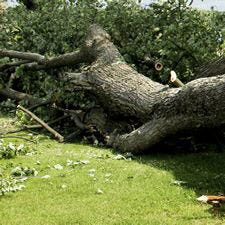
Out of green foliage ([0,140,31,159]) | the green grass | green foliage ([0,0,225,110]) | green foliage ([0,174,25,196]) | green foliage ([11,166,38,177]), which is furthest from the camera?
green foliage ([0,0,225,110])

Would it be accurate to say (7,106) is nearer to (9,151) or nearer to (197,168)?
(9,151)

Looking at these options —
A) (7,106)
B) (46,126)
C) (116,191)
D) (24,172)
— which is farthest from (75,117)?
(116,191)

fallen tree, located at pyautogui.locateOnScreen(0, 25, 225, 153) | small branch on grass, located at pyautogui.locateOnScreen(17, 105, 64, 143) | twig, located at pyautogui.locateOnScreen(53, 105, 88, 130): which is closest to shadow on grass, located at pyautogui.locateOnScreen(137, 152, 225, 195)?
fallen tree, located at pyautogui.locateOnScreen(0, 25, 225, 153)

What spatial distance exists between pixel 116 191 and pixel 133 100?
336 centimetres

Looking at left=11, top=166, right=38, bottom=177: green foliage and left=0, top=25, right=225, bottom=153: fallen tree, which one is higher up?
left=0, top=25, right=225, bottom=153: fallen tree

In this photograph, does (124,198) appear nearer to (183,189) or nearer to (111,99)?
(183,189)

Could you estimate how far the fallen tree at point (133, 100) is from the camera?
9180mm

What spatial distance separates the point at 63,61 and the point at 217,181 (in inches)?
277

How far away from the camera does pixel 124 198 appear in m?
7.62

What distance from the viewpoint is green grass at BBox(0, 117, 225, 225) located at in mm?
6879

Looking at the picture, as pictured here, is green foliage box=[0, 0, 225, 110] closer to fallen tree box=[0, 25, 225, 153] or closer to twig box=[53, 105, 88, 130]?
twig box=[53, 105, 88, 130]

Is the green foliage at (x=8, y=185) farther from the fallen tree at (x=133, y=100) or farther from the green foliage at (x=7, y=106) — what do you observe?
the green foliage at (x=7, y=106)

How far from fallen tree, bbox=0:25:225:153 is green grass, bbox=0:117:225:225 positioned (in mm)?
634

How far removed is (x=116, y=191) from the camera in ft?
Answer: 26.1
